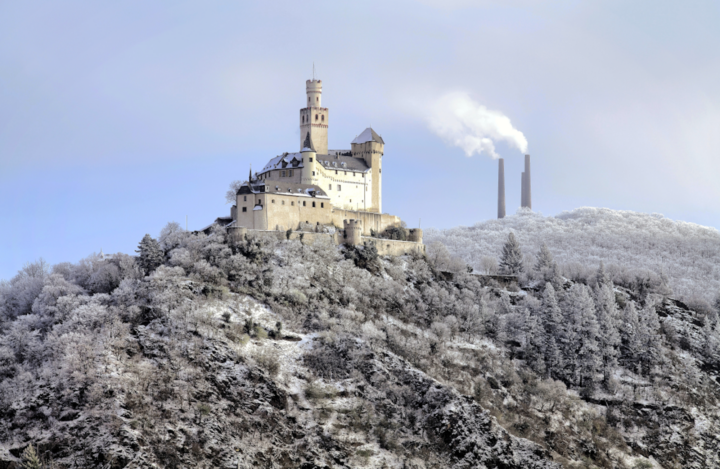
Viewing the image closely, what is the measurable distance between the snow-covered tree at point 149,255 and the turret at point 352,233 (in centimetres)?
2241

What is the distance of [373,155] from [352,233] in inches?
737

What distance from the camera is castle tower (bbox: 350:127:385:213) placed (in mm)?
106250

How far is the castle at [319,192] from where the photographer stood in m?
89.0

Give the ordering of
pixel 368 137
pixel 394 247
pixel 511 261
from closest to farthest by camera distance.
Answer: pixel 394 247, pixel 511 261, pixel 368 137

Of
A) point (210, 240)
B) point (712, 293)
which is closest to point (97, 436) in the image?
point (210, 240)

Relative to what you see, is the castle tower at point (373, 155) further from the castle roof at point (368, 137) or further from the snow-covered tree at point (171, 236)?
the snow-covered tree at point (171, 236)

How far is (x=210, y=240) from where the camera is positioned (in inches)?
3376

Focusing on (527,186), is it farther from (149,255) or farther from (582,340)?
(149,255)

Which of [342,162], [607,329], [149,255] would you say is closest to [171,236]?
[149,255]

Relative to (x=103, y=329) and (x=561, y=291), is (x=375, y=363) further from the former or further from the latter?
(x=561, y=291)

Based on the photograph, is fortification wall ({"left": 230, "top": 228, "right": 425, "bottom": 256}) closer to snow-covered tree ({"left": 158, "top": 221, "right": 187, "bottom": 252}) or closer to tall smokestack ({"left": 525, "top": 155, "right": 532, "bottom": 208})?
snow-covered tree ({"left": 158, "top": 221, "right": 187, "bottom": 252})

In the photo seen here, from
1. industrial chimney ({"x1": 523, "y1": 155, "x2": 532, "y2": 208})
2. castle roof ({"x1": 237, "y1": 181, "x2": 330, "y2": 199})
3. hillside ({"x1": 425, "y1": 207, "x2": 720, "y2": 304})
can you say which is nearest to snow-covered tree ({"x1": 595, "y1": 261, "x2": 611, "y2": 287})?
hillside ({"x1": 425, "y1": 207, "x2": 720, "y2": 304})

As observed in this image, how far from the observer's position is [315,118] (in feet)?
348

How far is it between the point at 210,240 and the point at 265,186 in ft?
31.0
